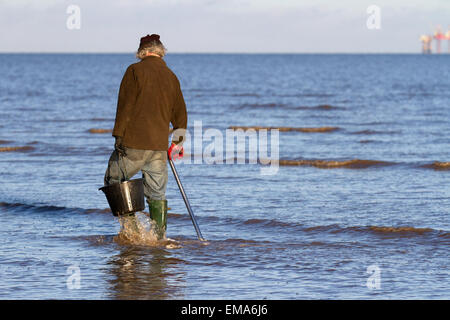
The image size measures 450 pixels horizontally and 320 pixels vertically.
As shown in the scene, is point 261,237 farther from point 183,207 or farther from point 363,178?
point 363,178

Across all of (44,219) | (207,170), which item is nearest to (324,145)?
(207,170)

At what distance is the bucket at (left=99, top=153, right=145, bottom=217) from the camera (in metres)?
6.51

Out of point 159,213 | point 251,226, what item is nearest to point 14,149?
point 251,226

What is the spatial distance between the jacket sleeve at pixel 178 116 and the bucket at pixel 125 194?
0.49m

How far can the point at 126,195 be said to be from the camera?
21.4ft

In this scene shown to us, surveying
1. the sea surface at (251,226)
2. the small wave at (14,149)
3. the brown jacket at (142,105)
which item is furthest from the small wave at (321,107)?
the brown jacket at (142,105)

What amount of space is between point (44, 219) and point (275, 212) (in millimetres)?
2521

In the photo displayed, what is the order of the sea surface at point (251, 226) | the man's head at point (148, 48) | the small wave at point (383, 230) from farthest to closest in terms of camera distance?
the small wave at point (383, 230)
the man's head at point (148, 48)
the sea surface at point (251, 226)

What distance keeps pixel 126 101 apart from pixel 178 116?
488mm

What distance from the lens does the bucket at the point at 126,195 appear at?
6508 mm

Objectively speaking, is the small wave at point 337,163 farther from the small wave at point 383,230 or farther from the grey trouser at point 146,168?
the grey trouser at point 146,168

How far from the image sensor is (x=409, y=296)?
17.4ft

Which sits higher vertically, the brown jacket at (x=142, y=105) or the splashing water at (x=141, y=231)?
the brown jacket at (x=142, y=105)
